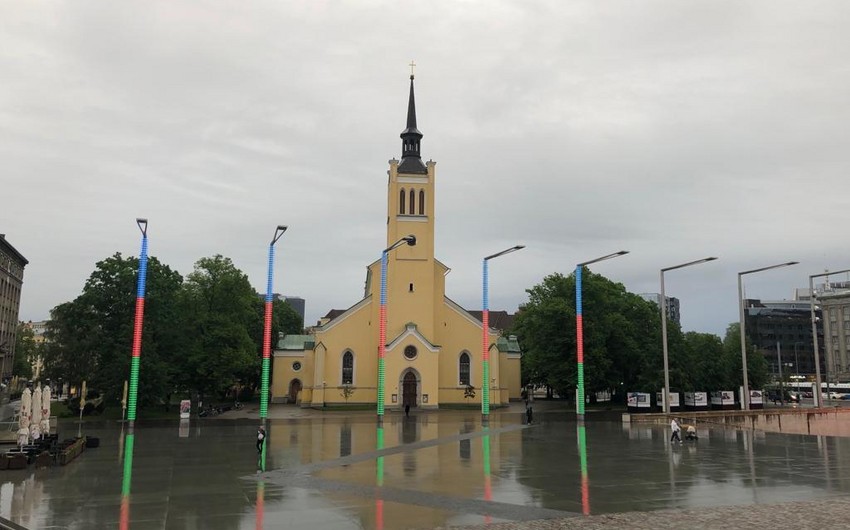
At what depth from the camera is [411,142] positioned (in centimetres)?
6159

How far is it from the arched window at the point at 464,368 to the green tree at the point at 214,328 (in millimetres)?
19961

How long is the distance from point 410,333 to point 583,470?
36.3 meters

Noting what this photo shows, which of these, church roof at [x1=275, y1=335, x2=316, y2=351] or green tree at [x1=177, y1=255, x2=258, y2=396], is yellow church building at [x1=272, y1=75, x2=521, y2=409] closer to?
church roof at [x1=275, y1=335, x2=316, y2=351]

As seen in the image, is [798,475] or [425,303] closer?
[798,475]

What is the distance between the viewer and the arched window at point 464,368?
58.4m

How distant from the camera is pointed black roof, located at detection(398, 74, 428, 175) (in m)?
59.9

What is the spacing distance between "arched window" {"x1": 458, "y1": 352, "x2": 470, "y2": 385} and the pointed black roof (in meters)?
19.5

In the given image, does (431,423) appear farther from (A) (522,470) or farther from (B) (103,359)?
(B) (103,359)

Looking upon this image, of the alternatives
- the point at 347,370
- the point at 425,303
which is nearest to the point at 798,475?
the point at 425,303

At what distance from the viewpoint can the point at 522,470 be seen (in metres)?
19.4

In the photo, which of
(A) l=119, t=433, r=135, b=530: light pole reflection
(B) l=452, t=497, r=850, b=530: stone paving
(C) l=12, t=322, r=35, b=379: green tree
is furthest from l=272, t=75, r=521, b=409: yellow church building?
(C) l=12, t=322, r=35, b=379: green tree

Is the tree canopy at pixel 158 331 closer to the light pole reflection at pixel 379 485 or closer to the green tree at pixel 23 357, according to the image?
the light pole reflection at pixel 379 485

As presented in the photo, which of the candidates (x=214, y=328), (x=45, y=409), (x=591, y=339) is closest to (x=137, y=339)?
(x=45, y=409)

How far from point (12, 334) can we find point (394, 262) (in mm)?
67069
